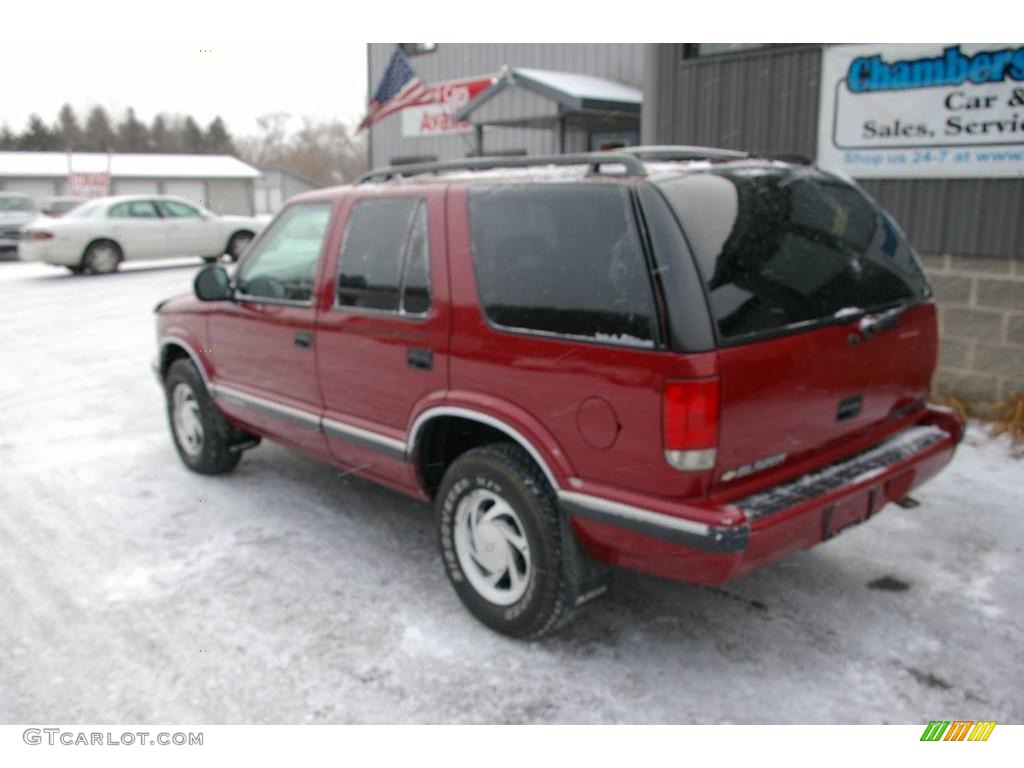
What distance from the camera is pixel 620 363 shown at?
2.99 metres

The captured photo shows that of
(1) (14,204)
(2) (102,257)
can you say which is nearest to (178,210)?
(2) (102,257)

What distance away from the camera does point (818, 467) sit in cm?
336

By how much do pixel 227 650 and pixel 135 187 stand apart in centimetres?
4658

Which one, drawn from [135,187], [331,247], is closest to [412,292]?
[331,247]

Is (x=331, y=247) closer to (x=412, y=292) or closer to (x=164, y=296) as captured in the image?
(x=412, y=292)

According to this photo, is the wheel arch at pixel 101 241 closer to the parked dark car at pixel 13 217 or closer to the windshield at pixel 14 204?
the parked dark car at pixel 13 217

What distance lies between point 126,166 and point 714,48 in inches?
1740

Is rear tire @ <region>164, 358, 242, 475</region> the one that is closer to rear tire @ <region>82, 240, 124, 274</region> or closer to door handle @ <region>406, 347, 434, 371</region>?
door handle @ <region>406, 347, 434, 371</region>

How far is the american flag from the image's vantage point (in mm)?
14578

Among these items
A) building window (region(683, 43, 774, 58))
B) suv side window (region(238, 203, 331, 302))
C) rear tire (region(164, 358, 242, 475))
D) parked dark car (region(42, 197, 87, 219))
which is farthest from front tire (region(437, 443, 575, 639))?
parked dark car (region(42, 197, 87, 219))

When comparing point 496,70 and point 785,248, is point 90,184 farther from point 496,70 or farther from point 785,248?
point 785,248

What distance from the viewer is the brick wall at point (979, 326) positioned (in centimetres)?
621

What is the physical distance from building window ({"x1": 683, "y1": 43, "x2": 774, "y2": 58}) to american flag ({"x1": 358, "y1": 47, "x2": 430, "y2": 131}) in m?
7.62
